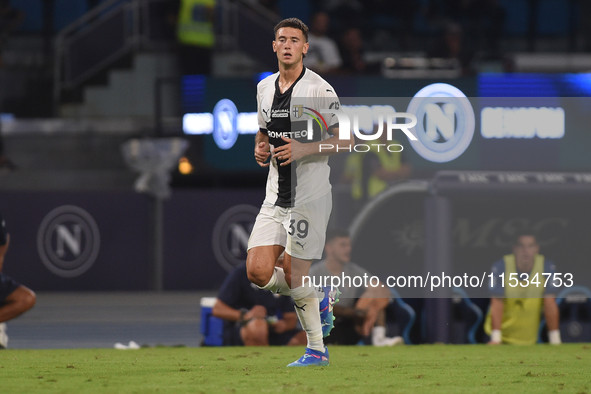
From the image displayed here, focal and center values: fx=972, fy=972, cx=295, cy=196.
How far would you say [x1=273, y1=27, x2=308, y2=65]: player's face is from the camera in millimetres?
5832

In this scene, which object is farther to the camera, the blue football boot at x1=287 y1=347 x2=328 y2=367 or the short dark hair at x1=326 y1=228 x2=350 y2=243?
the short dark hair at x1=326 y1=228 x2=350 y2=243

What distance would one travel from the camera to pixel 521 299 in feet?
27.1

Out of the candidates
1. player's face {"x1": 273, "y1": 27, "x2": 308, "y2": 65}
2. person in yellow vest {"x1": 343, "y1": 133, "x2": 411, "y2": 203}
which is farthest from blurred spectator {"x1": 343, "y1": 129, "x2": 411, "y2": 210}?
player's face {"x1": 273, "y1": 27, "x2": 308, "y2": 65}

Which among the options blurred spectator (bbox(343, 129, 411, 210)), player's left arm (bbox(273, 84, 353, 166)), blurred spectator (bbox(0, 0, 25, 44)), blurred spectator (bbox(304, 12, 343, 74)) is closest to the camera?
player's left arm (bbox(273, 84, 353, 166))

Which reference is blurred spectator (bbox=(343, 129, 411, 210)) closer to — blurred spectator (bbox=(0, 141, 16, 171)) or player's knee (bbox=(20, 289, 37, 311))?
player's knee (bbox=(20, 289, 37, 311))

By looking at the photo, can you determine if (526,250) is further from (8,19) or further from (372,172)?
(8,19)

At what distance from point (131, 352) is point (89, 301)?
6.19 meters

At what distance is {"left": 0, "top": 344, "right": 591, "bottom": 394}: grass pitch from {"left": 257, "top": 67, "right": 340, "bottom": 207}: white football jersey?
1.08 meters

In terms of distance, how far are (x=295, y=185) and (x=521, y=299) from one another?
10.3 ft

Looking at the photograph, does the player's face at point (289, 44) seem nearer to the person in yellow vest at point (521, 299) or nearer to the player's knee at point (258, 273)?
the player's knee at point (258, 273)

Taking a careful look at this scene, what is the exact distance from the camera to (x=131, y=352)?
7.42m

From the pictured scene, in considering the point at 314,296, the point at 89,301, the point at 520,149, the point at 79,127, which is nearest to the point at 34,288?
the point at 89,301

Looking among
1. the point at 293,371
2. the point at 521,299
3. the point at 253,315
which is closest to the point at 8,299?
the point at 253,315

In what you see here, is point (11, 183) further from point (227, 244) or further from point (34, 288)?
point (227, 244)
